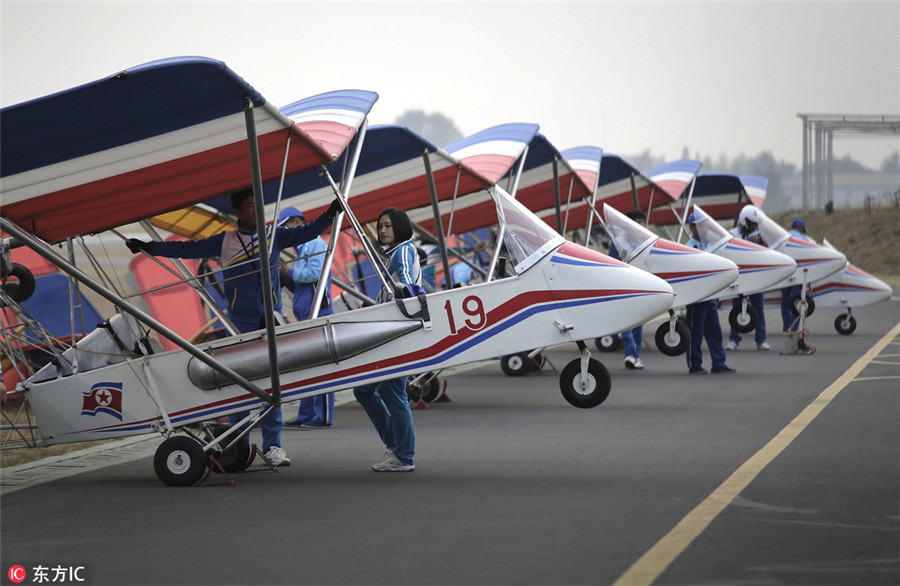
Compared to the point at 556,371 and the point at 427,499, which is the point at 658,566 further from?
the point at 556,371

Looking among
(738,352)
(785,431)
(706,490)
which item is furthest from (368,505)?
(738,352)

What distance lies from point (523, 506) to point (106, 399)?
3502 mm

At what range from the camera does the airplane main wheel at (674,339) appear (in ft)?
48.2

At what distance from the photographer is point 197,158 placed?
8008mm

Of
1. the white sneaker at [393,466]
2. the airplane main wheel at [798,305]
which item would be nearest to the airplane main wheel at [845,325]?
the airplane main wheel at [798,305]

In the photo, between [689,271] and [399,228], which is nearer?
[399,228]

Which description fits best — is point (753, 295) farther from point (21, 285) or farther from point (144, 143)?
point (144, 143)

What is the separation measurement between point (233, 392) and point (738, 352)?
476 inches

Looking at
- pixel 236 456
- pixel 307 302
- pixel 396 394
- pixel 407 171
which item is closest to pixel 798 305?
pixel 407 171

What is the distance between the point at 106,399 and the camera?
27.8 feet

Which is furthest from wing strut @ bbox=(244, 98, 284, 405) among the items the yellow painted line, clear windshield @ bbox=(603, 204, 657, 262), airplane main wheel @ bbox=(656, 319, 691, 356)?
airplane main wheel @ bbox=(656, 319, 691, 356)

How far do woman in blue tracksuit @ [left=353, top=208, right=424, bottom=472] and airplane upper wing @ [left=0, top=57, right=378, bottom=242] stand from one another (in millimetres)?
772

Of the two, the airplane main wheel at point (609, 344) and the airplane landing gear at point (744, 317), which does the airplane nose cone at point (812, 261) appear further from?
the airplane main wheel at point (609, 344)

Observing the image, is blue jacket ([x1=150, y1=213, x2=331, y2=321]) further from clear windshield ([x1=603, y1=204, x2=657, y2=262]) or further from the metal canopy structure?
the metal canopy structure
